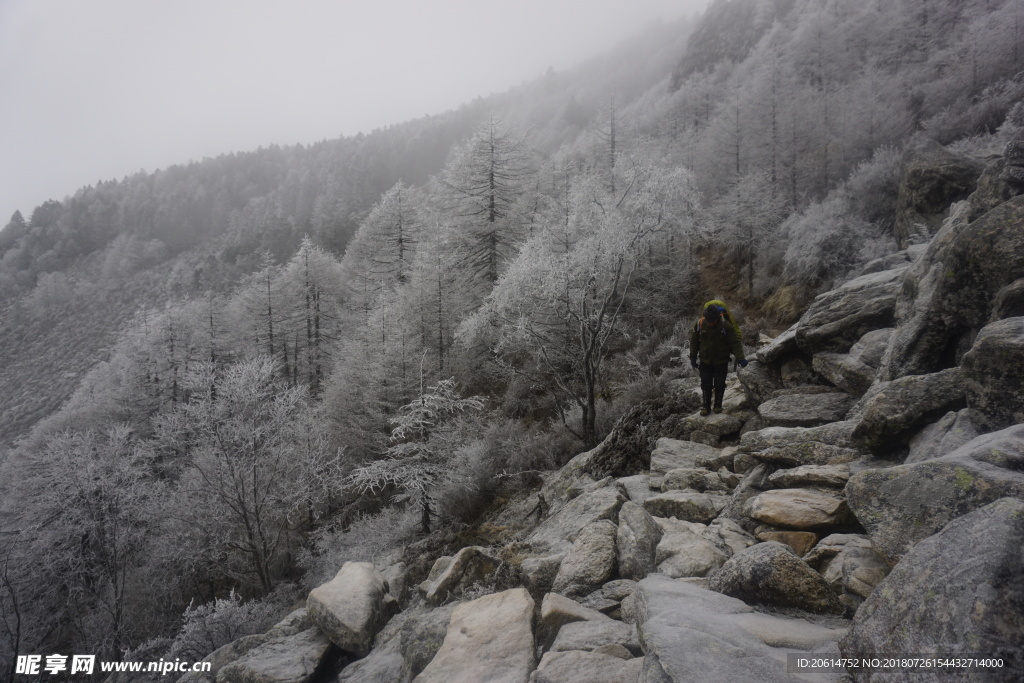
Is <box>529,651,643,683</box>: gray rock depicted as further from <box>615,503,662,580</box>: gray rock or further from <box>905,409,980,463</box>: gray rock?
<box>905,409,980,463</box>: gray rock

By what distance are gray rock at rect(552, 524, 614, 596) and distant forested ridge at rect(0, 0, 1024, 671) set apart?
201 inches

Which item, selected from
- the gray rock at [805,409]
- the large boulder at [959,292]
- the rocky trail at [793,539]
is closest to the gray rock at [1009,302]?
the rocky trail at [793,539]

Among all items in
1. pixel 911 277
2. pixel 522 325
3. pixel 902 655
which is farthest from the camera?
pixel 522 325

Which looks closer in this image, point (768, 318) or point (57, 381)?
point (768, 318)

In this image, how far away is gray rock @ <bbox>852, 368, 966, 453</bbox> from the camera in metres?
3.78

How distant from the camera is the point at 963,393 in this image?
12.2 ft

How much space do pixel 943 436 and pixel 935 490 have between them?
1202 mm

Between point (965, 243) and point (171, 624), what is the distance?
22.8 meters

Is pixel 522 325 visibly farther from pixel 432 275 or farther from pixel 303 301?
pixel 303 301

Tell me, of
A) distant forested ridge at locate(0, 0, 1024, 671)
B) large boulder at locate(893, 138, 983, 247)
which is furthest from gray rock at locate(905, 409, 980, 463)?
large boulder at locate(893, 138, 983, 247)

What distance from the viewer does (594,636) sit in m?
3.20

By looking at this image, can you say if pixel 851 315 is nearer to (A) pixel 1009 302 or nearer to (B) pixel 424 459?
(A) pixel 1009 302

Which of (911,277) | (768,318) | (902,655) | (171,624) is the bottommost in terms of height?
(171,624)

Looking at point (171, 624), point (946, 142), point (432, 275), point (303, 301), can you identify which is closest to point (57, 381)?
point (303, 301)
